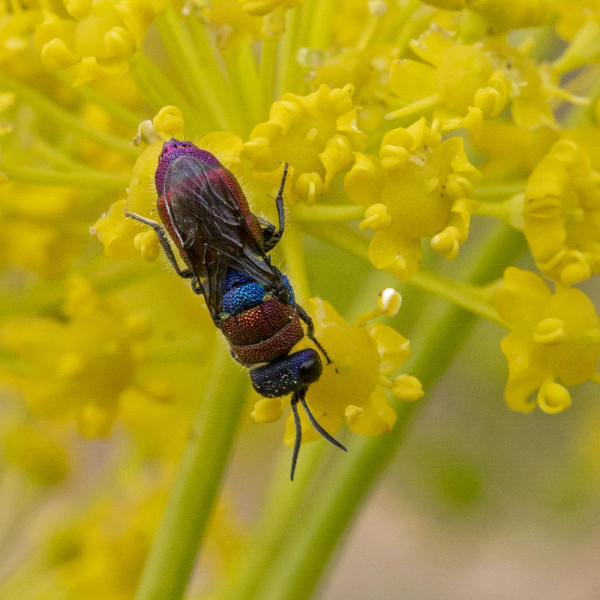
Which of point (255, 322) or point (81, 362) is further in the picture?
point (81, 362)

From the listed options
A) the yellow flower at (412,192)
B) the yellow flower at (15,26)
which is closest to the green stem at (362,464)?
the yellow flower at (412,192)

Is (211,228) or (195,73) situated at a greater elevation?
(195,73)

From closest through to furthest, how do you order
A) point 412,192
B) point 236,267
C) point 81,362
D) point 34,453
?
point 412,192
point 236,267
point 81,362
point 34,453

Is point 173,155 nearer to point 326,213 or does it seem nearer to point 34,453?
point 326,213

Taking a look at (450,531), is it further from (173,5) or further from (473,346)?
(173,5)

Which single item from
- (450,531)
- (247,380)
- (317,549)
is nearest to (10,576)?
(317,549)

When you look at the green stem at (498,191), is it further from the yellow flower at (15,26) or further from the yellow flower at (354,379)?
the yellow flower at (15,26)

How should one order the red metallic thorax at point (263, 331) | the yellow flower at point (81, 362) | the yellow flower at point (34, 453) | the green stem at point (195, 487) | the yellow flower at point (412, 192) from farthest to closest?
the yellow flower at point (34, 453) < the yellow flower at point (81, 362) < the green stem at point (195, 487) < the red metallic thorax at point (263, 331) < the yellow flower at point (412, 192)

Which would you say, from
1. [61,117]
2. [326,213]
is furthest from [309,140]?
[61,117]
